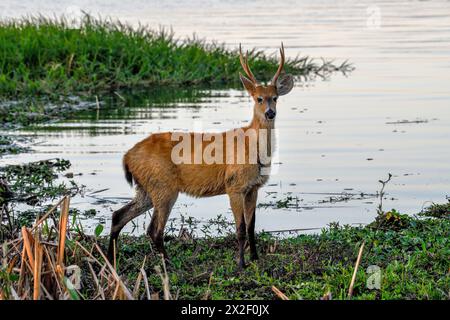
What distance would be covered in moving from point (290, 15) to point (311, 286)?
27.9 meters

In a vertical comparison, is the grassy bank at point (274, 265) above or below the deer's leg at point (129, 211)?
below

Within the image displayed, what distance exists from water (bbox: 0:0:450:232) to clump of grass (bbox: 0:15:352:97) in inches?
24.4

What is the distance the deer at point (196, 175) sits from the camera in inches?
338

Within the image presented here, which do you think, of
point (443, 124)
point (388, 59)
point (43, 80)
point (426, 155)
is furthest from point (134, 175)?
point (388, 59)

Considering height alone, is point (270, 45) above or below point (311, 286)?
above

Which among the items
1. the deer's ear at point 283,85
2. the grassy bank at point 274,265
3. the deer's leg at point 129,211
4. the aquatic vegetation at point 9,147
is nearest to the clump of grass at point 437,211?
the grassy bank at point 274,265

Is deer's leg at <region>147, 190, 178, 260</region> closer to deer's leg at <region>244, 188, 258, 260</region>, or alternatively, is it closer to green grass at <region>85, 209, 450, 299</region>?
green grass at <region>85, 209, 450, 299</region>

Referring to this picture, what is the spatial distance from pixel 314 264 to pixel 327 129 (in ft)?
23.5

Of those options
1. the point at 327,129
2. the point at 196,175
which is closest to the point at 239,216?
the point at 196,175

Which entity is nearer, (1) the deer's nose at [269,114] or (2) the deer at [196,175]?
(2) the deer at [196,175]

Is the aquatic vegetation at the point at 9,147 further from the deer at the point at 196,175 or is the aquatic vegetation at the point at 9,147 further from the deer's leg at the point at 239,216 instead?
the deer's leg at the point at 239,216

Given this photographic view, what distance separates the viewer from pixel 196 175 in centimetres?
877
